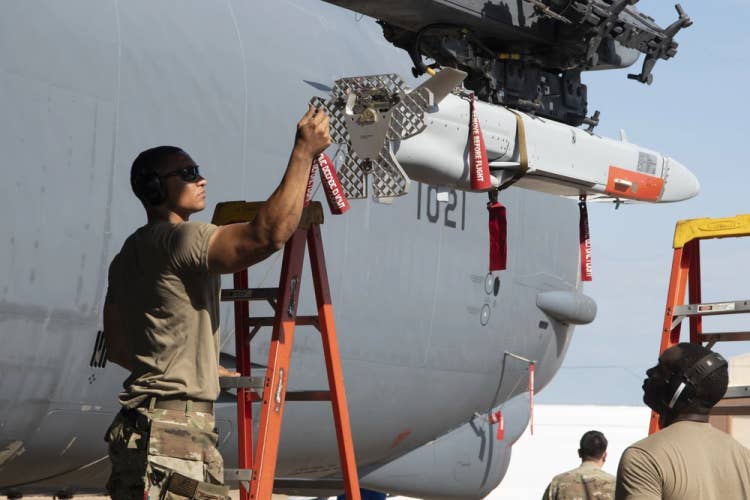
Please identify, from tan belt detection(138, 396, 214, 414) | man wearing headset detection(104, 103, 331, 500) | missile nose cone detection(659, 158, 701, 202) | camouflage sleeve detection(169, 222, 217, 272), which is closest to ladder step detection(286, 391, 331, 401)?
man wearing headset detection(104, 103, 331, 500)

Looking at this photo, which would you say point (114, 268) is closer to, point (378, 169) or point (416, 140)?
point (378, 169)

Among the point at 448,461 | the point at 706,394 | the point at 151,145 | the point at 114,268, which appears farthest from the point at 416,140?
the point at 448,461

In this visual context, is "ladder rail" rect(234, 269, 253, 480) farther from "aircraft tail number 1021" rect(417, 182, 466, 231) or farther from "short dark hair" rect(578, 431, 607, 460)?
"short dark hair" rect(578, 431, 607, 460)

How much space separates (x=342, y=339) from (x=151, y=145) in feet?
7.27

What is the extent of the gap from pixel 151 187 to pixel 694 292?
391 centimetres

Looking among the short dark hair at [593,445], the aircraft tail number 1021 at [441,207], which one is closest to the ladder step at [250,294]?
the aircraft tail number 1021 at [441,207]

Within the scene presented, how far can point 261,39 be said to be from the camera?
782 cm

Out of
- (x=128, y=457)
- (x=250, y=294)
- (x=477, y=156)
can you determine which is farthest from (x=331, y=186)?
(x=128, y=457)

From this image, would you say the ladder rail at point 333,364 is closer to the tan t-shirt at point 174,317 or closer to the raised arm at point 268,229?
the tan t-shirt at point 174,317

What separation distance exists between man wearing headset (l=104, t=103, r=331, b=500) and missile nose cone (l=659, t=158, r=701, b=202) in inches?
200

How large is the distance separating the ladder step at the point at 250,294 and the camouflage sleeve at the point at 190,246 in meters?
1.49

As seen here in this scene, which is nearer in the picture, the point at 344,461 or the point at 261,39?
the point at 344,461

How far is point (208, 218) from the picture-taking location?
7102 mm

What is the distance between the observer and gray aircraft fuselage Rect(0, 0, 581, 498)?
621 cm
